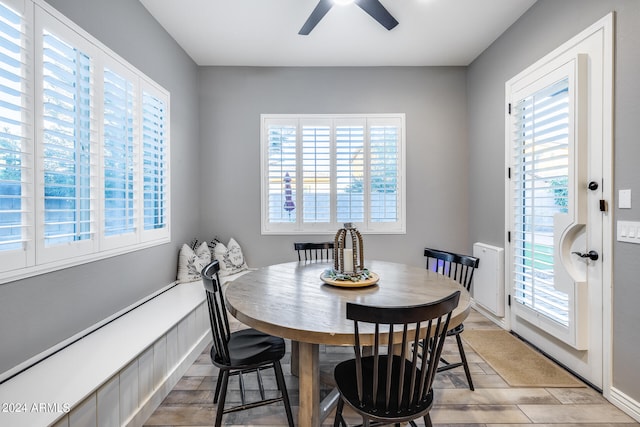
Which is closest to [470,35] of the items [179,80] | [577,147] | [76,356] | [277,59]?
[577,147]

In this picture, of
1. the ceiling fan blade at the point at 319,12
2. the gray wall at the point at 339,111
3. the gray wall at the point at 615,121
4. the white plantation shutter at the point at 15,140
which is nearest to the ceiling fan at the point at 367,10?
the ceiling fan blade at the point at 319,12

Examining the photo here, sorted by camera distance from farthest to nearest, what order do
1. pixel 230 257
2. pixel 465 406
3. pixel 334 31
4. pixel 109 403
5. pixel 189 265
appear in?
pixel 230 257, pixel 189 265, pixel 334 31, pixel 465 406, pixel 109 403

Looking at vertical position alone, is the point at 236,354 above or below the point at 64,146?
below

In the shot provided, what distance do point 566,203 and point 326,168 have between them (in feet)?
7.73

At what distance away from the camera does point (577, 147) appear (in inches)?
82.4

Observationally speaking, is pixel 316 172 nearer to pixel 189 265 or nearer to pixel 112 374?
pixel 189 265

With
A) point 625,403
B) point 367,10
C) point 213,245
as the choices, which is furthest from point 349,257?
point 213,245

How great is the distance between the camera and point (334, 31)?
2961 mm

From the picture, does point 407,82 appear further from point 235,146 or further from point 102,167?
point 102,167

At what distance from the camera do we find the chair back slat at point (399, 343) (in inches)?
43.2

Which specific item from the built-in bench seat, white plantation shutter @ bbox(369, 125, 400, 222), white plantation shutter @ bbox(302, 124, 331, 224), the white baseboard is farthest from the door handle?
the built-in bench seat

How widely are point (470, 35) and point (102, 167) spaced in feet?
11.6

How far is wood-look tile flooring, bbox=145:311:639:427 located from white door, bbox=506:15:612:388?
0.98 feet

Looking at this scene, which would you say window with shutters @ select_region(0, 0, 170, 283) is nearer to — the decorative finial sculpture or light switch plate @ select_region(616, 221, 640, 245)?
the decorative finial sculpture
